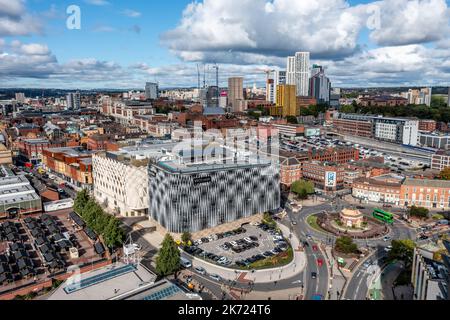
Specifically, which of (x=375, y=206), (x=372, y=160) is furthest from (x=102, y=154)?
(x=372, y=160)

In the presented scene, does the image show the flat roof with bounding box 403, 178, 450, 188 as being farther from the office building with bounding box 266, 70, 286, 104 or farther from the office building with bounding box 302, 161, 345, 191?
the office building with bounding box 266, 70, 286, 104

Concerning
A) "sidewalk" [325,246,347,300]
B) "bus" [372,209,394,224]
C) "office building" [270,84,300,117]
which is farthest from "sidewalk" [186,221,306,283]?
"office building" [270,84,300,117]

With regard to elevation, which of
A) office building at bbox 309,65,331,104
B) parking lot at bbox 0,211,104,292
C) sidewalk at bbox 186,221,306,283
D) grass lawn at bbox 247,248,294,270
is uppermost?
office building at bbox 309,65,331,104

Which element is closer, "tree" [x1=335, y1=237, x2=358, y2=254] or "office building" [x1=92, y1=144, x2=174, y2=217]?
"tree" [x1=335, y1=237, x2=358, y2=254]

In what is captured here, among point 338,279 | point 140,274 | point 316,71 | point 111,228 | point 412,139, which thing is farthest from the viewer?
point 316,71

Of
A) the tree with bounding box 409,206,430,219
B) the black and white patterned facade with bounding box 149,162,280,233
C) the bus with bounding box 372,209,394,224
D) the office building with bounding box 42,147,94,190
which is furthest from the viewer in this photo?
the office building with bounding box 42,147,94,190

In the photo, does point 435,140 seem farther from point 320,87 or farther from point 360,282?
A: point 320,87

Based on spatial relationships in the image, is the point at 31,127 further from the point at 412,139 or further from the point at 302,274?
the point at 412,139
